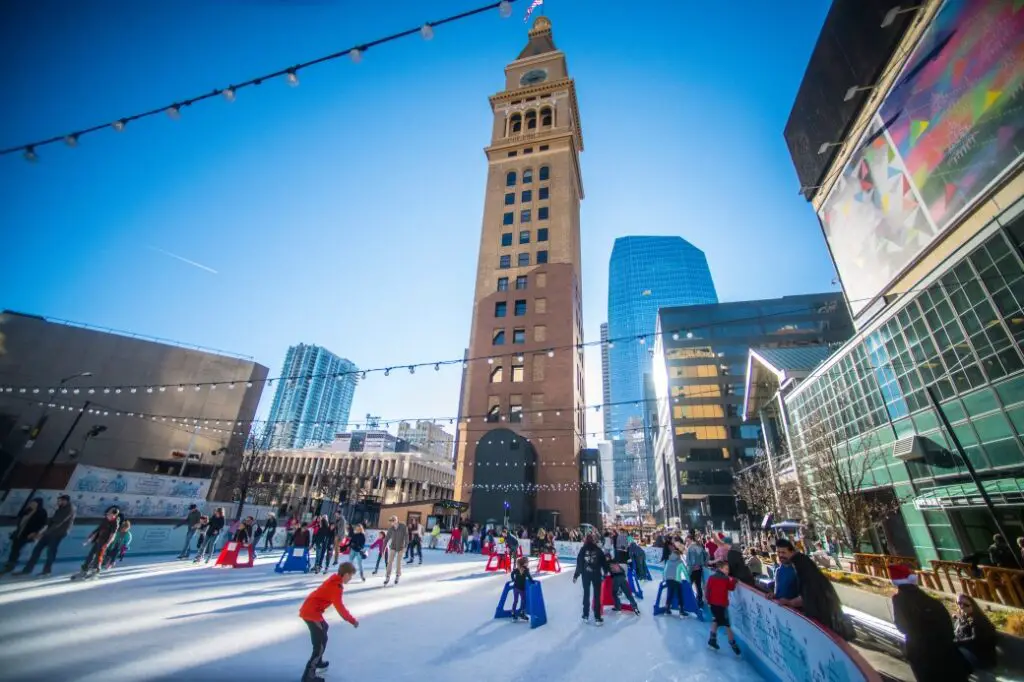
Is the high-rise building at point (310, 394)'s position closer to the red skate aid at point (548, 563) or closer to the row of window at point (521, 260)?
the row of window at point (521, 260)

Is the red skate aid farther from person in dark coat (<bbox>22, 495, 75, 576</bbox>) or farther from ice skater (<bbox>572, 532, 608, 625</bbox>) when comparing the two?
person in dark coat (<bbox>22, 495, 75, 576</bbox>)

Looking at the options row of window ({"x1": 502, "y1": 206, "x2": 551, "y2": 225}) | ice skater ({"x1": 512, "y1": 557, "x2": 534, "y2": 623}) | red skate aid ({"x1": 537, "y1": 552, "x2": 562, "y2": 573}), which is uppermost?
row of window ({"x1": 502, "y1": 206, "x2": 551, "y2": 225})

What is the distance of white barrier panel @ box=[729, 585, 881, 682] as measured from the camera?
366 centimetres

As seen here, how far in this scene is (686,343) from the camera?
6103 centimetres

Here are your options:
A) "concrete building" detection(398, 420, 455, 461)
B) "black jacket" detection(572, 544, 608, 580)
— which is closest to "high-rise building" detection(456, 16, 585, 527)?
"black jacket" detection(572, 544, 608, 580)

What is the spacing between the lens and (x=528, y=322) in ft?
136

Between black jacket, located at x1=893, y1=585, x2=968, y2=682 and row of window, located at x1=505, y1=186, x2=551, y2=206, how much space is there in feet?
160

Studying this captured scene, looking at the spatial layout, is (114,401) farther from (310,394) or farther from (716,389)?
(310,394)

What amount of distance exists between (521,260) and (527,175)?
1406 centimetres

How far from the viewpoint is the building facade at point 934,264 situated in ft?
43.4

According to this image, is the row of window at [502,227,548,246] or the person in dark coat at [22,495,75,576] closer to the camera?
the person in dark coat at [22,495,75,576]

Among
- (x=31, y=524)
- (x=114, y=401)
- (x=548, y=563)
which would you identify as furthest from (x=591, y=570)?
(x=114, y=401)

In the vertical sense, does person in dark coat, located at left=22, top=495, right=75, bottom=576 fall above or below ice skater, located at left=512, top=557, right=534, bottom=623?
above

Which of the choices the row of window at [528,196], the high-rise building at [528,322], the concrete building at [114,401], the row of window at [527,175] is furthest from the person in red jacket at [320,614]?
the row of window at [527,175]
